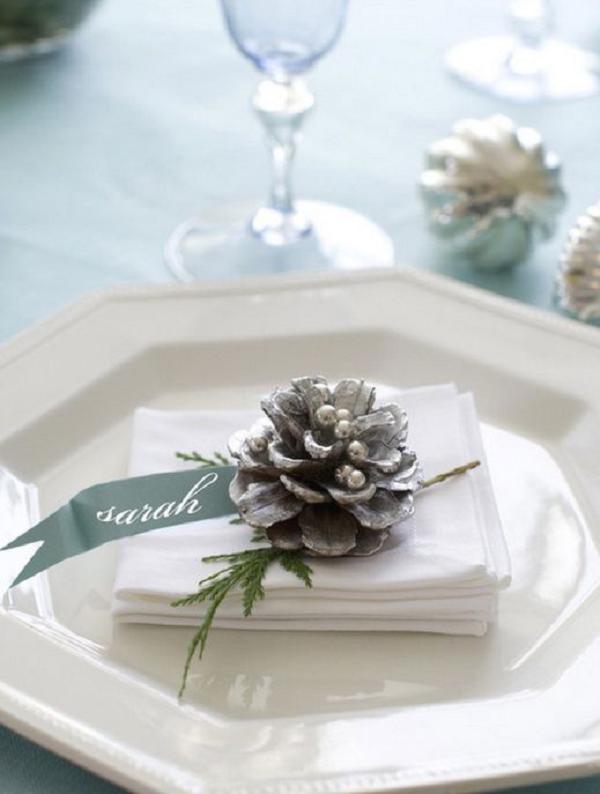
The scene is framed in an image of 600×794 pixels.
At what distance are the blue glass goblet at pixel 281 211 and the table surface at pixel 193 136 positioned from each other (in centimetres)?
2

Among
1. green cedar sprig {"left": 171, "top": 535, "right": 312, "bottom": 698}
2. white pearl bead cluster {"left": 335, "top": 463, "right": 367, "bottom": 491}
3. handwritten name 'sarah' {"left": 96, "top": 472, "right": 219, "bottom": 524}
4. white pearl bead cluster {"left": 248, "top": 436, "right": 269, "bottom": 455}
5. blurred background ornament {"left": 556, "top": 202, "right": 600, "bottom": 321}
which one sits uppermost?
white pearl bead cluster {"left": 335, "top": 463, "right": 367, "bottom": 491}

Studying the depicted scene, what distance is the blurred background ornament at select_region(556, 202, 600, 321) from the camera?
910 millimetres

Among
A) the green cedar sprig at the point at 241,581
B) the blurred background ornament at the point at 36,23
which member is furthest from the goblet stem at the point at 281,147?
the green cedar sprig at the point at 241,581

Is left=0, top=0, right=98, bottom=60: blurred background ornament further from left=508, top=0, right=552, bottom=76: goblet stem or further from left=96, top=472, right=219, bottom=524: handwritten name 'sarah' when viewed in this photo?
left=96, top=472, right=219, bottom=524: handwritten name 'sarah'

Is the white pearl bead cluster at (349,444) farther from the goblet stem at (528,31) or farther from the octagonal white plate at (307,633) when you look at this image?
the goblet stem at (528,31)

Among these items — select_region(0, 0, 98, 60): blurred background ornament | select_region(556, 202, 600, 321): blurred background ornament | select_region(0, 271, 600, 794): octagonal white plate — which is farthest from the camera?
select_region(0, 0, 98, 60): blurred background ornament

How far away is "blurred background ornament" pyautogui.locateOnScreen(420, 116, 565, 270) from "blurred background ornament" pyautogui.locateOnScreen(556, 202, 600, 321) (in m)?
0.05

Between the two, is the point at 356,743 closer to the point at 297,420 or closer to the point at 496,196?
the point at 297,420

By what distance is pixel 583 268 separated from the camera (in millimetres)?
911

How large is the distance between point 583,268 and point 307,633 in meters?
0.38

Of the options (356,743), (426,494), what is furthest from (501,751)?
(426,494)

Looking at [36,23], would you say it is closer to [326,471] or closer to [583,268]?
[583,268]

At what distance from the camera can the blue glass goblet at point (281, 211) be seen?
3.05 ft

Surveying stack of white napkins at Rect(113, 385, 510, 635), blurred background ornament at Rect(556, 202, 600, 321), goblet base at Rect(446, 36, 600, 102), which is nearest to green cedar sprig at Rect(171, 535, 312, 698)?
stack of white napkins at Rect(113, 385, 510, 635)
